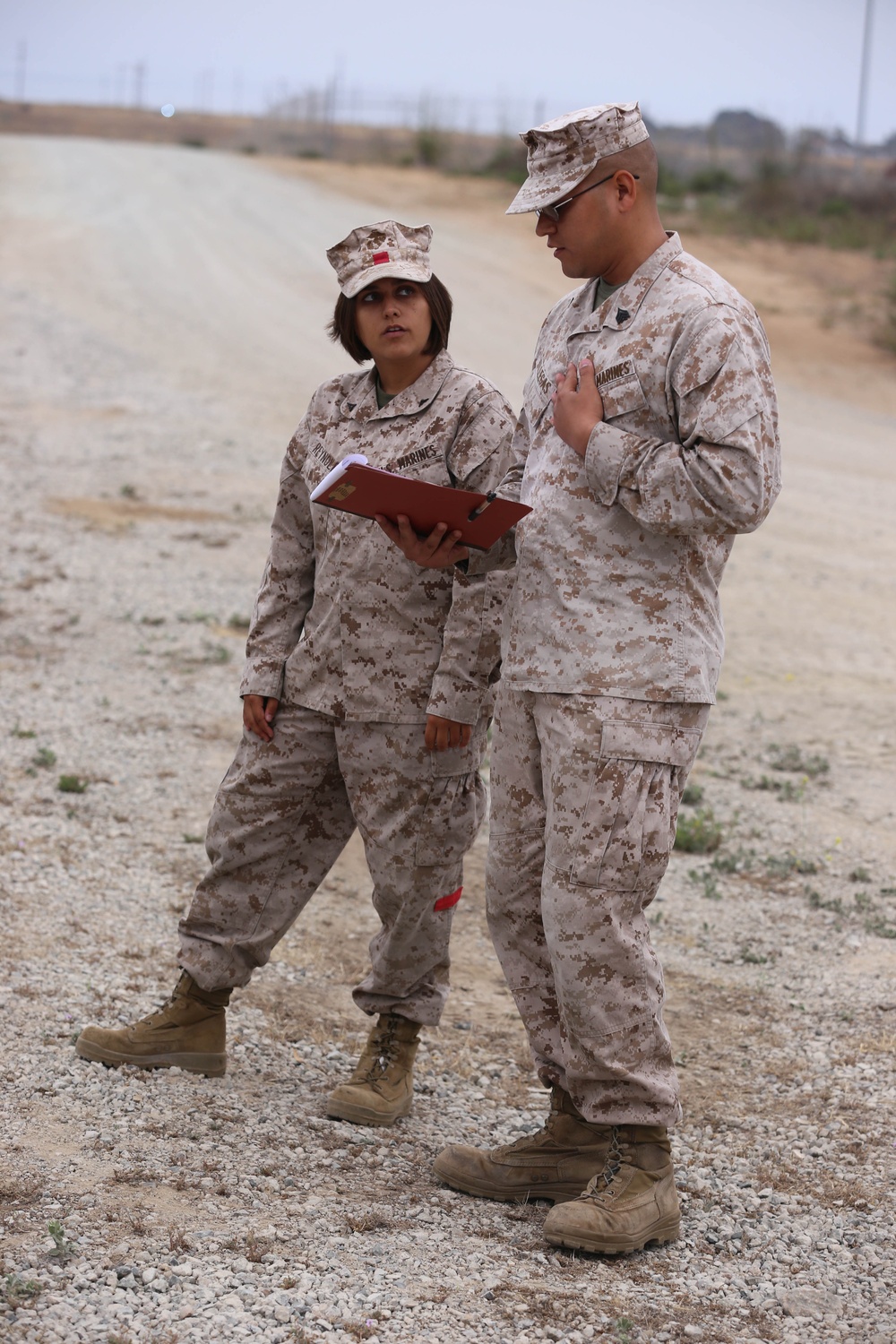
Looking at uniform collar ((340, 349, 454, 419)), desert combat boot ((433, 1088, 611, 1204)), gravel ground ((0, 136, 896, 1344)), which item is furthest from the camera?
uniform collar ((340, 349, 454, 419))

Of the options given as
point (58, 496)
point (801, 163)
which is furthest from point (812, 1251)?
point (801, 163)

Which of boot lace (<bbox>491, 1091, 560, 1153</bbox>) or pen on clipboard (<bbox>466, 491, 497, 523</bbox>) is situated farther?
boot lace (<bbox>491, 1091, 560, 1153</bbox>)

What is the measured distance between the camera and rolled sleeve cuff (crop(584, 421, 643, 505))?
9.76 ft

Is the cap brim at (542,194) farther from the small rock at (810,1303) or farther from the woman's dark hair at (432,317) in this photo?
the small rock at (810,1303)

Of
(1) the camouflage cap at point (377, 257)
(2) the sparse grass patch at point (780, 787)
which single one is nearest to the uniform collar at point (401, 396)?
(1) the camouflage cap at point (377, 257)

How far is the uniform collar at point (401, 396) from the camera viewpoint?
11.8ft

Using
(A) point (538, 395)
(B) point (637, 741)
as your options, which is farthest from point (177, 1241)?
(A) point (538, 395)

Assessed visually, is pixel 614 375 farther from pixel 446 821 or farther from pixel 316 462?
pixel 446 821

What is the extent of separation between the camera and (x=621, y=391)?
307cm

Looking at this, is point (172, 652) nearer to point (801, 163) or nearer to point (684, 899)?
point (684, 899)

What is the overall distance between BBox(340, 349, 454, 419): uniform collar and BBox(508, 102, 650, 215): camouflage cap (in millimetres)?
622

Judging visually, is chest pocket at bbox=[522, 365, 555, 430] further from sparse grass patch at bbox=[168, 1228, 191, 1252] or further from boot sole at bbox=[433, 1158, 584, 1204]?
sparse grass patch at bbox=[168, 1228, 191, 1252]

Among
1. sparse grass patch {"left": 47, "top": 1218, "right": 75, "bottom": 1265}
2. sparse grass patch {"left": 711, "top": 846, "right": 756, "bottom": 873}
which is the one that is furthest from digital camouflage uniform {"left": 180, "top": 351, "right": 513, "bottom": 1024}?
sparse grass patch {"left": 711, "top": 846, "right": 756, "bottom": 873}

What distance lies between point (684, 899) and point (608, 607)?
269 centimetres
